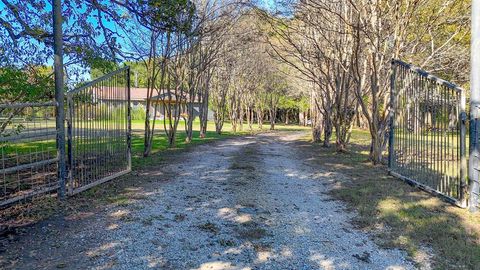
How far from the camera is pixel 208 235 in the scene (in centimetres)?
425

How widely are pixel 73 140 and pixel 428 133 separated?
6.11 meters

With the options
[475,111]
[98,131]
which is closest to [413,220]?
[475,111]

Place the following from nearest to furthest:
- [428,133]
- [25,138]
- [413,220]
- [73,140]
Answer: [413,220], [25,138], [73,140], [428,133]

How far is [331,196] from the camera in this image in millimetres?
6418

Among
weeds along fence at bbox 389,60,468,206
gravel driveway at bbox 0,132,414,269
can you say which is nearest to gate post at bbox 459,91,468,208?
weeds along fence at bbox 389,60,468,206

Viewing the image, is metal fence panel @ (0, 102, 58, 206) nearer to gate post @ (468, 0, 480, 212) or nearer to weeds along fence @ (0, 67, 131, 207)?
weeds along fence @ (0, 67, 131, 207)

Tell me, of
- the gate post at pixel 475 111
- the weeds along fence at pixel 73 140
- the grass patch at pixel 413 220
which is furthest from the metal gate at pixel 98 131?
the gate post at pixel 475 111

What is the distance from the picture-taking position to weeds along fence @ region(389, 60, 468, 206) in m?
5.84

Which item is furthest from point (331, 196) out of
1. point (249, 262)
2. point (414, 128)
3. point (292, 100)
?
point (292, 100)

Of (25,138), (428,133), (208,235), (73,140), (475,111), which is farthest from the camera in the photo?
(428,133)

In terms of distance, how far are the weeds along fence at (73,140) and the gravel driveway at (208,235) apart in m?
0.94

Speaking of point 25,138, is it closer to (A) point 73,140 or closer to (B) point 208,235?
(A) point 73,140

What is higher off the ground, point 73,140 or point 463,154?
point 73,140

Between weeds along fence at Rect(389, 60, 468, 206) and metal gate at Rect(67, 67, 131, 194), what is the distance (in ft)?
19.1
